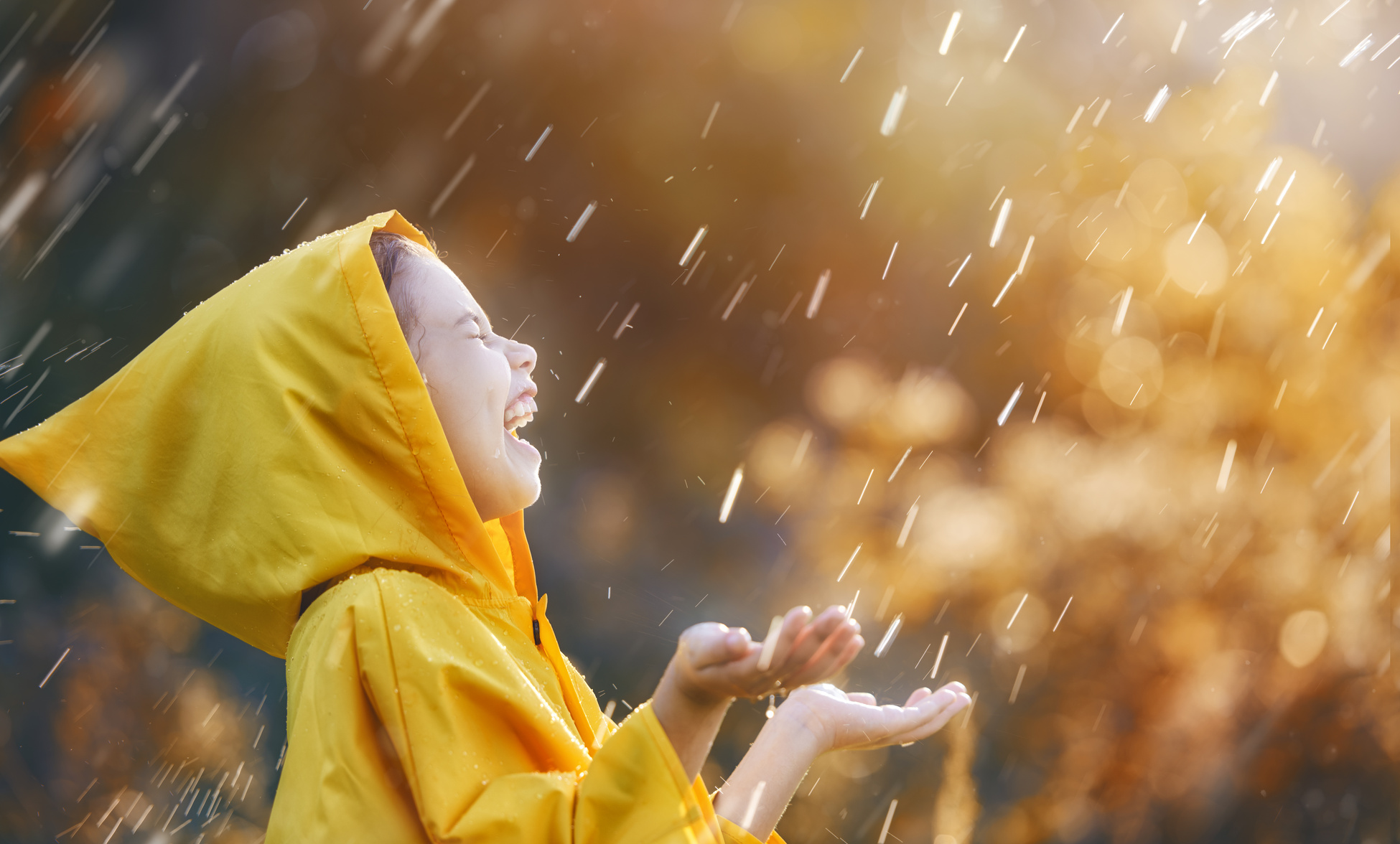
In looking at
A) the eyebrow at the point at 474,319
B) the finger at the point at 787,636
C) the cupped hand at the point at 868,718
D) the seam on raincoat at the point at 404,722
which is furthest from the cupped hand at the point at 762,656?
the eyebrow at the point at 474,319

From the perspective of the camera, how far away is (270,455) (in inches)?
29.0

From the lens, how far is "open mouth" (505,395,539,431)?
88 centimetres

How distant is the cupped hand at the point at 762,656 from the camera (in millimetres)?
505

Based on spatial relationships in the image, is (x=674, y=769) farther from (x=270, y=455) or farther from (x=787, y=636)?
(x=270, y=455)

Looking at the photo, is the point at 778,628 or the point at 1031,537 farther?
the point at 1031,537

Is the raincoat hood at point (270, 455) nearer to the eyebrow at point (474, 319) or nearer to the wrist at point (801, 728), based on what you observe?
the eyebrow at point (474, 319)

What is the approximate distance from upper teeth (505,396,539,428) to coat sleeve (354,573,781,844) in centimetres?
21

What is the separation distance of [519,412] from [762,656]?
1.50ft

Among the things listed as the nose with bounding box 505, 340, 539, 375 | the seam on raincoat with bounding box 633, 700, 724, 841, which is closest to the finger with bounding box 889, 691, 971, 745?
the seam on raincoat with bounding box 633, 700, 724, 841

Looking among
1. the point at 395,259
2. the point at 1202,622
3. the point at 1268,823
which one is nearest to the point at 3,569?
the point at 395,259

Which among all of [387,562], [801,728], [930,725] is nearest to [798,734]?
[801,728]

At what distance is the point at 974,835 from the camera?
3.04 metres

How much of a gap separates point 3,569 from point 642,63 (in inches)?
104

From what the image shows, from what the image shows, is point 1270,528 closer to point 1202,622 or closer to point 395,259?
point 1202,622
